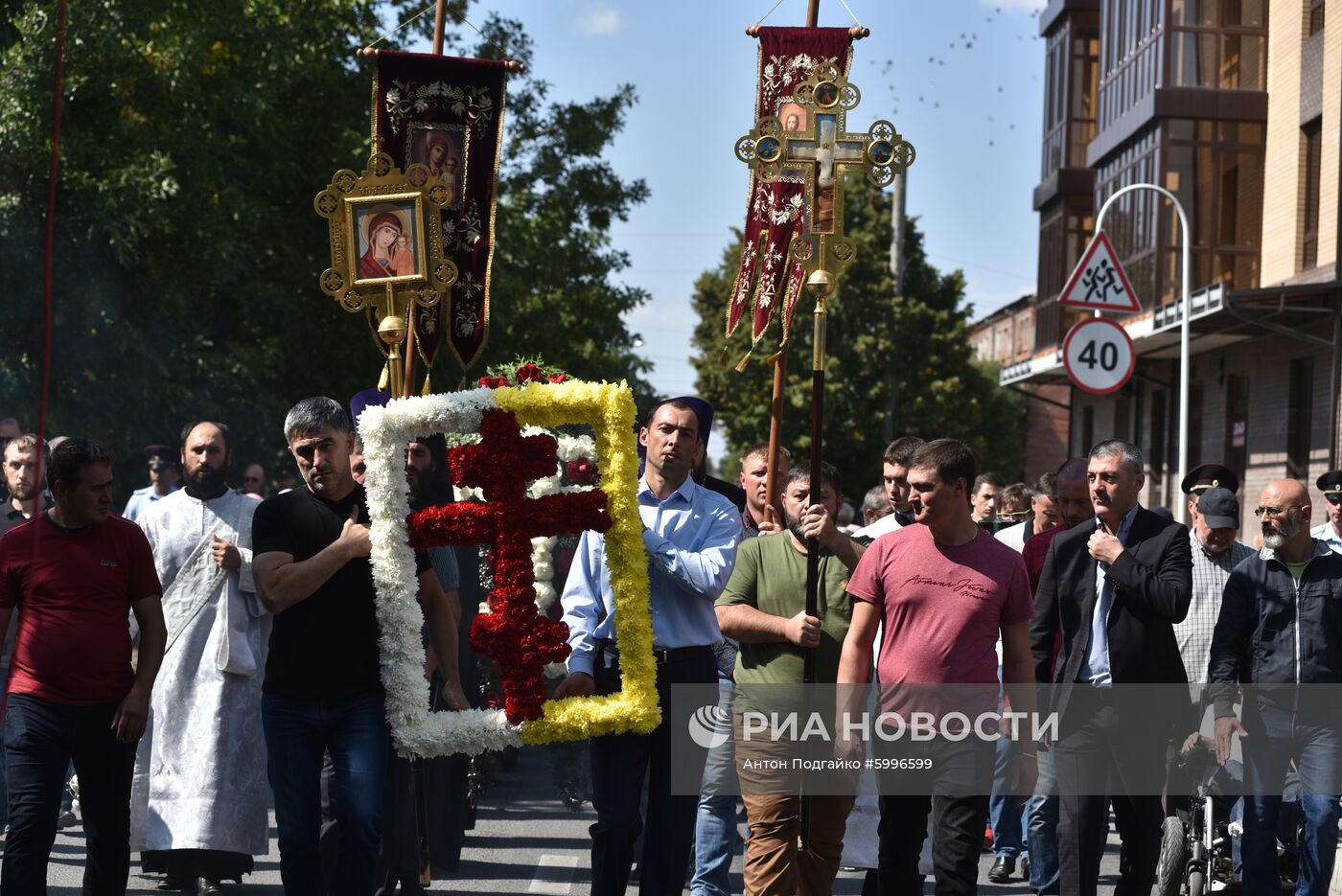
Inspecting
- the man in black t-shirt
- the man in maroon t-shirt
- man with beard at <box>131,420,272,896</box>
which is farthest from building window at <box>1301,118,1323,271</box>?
the man in maroon t-shirt

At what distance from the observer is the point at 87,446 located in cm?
702

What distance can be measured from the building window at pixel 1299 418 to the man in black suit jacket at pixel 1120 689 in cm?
1864

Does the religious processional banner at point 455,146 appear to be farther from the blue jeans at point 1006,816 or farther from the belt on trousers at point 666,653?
the blue jeans at point 1006,816

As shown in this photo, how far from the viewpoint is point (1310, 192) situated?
1020 inches

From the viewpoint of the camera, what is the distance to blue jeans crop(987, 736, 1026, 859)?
34.2 ft

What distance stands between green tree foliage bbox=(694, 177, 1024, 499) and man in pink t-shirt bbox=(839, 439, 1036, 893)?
1443 inches

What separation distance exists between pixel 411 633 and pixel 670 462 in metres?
1.30

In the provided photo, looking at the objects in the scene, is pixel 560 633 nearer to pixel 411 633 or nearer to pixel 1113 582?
pixel 411 633

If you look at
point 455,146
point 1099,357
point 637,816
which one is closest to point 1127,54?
point 1099,357

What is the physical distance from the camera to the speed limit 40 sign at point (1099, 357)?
1396 centimetres

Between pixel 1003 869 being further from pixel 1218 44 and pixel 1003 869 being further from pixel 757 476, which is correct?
pixel 1218 44

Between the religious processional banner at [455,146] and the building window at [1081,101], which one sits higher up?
the building window at [1081,101]

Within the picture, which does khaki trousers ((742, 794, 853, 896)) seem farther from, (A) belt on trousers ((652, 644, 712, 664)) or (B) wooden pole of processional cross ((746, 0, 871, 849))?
(A) belt on trousers ((652, 644, 712, 664))

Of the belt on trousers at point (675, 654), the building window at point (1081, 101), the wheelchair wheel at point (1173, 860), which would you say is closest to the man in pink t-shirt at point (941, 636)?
the belt on trousers at point (675, 654)
